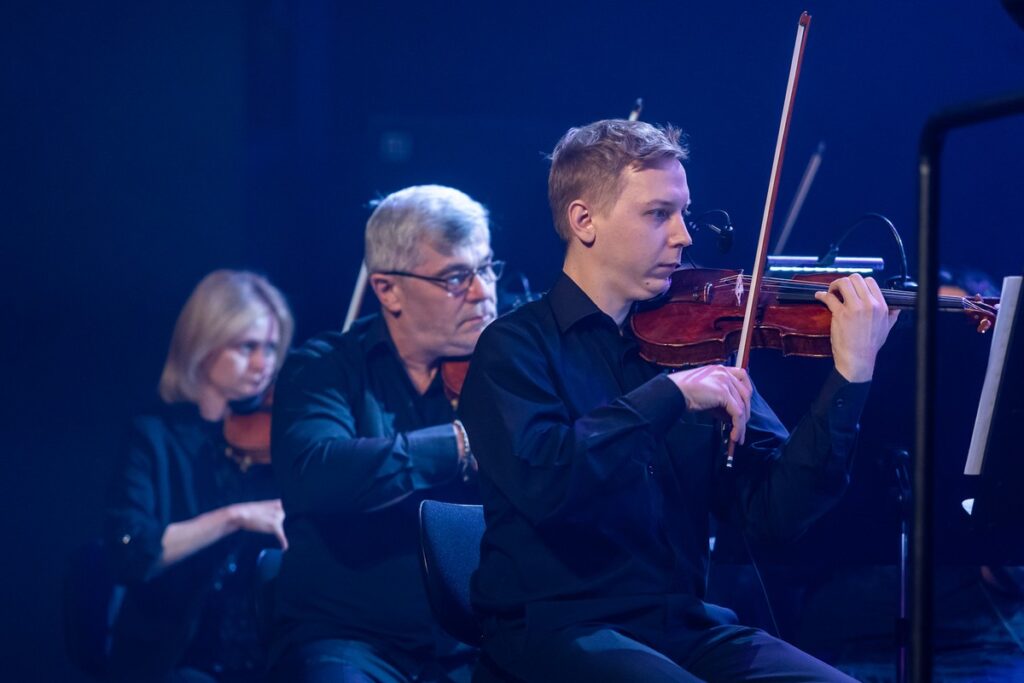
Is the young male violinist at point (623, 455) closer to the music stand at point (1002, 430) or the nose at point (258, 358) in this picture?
the music stand at point (1002, 430)

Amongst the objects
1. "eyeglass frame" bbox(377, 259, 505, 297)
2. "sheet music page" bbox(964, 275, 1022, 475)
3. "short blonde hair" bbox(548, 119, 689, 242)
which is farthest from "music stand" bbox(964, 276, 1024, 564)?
"eyeglass frame" bbox(377, 259, 505, 297)

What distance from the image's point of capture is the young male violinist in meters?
1.80

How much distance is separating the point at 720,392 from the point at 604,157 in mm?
556

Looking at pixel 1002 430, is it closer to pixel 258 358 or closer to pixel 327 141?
pixel 258 358

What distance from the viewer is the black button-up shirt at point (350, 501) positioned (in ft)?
7.96

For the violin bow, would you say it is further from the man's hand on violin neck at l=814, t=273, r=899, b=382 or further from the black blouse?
the black blouse

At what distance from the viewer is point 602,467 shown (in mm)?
1782

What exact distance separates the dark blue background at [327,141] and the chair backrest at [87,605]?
49.8 inches

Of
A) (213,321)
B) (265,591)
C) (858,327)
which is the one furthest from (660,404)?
(213,321)

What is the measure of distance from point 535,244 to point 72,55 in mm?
1868

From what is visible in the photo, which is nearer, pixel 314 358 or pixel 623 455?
pixel 623 455

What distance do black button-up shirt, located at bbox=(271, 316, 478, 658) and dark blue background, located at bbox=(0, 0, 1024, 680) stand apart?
5.31 feet

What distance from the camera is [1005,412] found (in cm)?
181

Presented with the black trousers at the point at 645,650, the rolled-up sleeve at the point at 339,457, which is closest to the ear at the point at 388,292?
the rolled-up sleeve at the point at 339,457
